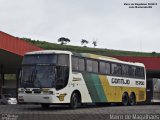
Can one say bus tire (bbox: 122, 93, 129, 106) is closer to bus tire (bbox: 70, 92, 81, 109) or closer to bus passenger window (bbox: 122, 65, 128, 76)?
bus passenger window (bbox: 122, 65, 128, 76)

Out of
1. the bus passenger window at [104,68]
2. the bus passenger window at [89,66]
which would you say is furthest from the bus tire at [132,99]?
the bus passenger window at [89,66]

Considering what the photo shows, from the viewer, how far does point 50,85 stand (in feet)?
71.8

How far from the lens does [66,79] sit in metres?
22.6

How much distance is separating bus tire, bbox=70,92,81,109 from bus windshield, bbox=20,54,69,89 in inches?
42.4

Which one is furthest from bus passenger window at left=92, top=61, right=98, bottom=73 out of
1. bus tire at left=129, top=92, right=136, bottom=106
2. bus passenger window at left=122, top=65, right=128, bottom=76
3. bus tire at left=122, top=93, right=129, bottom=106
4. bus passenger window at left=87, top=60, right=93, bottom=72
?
bus tire at left=129, top=92, right=136, bottom=106

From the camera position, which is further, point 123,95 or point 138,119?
point 123,95

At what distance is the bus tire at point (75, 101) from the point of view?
2297 cm

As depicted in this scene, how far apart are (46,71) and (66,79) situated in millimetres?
1094

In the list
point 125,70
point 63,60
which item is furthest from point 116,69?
point 63,60

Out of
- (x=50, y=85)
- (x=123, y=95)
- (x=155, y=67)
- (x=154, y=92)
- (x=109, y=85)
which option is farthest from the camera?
(x=155, y=67)

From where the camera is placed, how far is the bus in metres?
22.0

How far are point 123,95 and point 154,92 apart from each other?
7.81 meters

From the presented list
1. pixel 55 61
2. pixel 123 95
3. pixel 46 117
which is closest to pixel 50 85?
pixel 55 61

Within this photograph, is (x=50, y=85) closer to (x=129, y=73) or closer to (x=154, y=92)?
(x=129, y=73)
